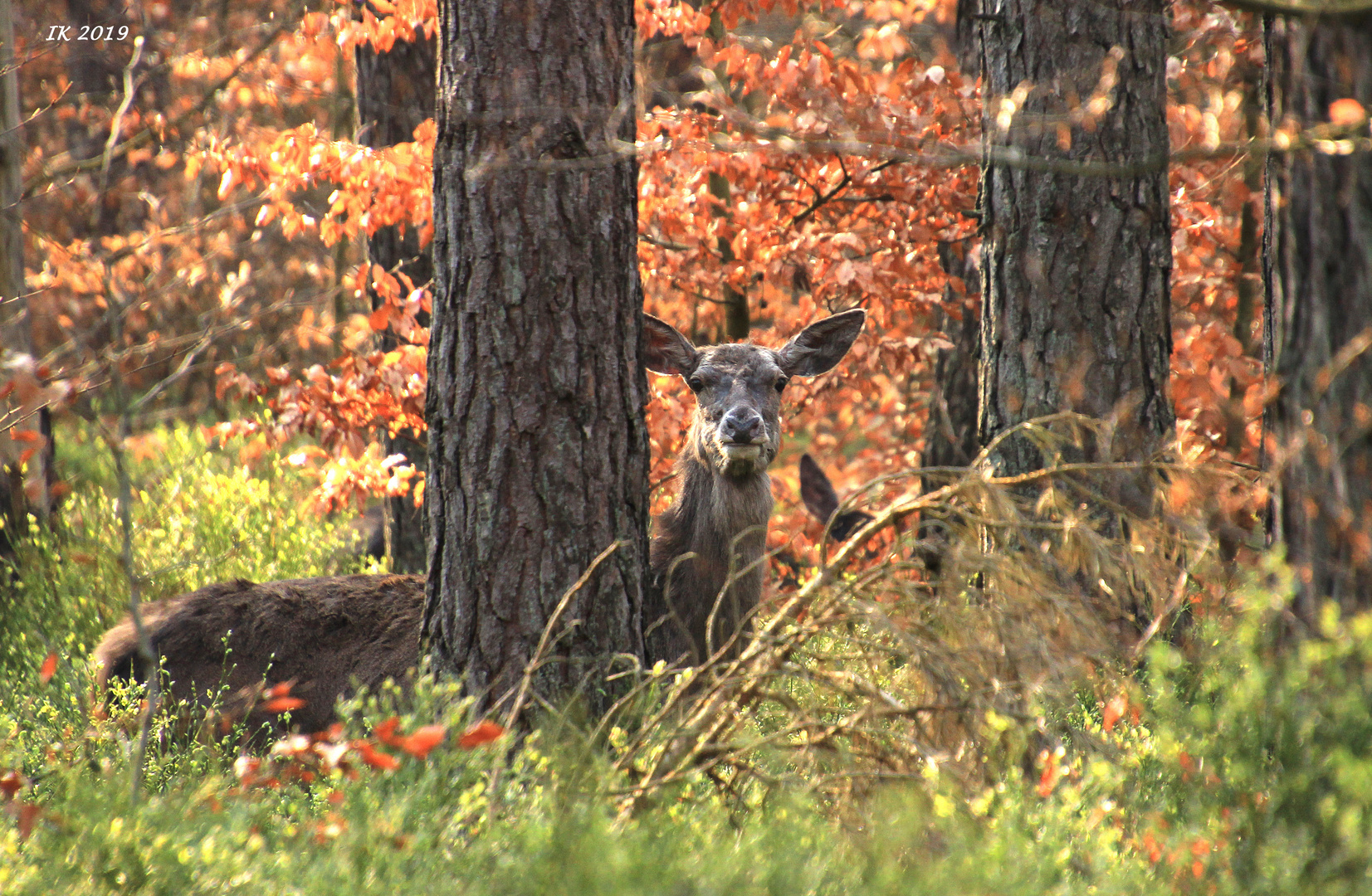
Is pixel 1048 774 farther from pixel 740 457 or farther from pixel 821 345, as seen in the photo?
pixel 821 345

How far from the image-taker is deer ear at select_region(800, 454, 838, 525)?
1019 cm

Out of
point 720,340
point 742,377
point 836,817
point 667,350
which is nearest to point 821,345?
point 742,377

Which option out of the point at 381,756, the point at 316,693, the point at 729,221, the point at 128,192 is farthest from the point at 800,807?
the point at 128,192

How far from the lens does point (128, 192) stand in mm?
19406

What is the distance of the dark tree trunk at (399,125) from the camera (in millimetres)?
9883

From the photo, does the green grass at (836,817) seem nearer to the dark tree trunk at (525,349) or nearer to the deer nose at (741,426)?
the dark tree trunk at (525,349)

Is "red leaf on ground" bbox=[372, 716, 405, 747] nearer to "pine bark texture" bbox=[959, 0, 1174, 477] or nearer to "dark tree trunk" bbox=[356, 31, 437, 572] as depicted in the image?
"pine bark texture" bbox=[959, 0, 1174, 477]

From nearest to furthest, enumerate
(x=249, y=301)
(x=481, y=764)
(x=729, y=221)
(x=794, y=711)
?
1. (x=794, y=711)
2. (x=481, y=764)
3. (x=729, y=221)
4. (x=249, y=301)

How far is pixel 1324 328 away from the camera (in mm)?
3754

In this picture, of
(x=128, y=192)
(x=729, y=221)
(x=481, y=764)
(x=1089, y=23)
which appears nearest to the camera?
(x=481, y=764)

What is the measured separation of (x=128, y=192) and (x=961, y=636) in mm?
18969

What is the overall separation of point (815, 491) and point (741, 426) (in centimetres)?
339

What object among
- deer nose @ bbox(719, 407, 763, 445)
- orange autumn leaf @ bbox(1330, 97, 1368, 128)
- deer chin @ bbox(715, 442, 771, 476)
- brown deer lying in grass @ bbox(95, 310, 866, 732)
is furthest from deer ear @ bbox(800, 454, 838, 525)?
orange autumn leaf @ bbox(1330, 97, 1368, 128)

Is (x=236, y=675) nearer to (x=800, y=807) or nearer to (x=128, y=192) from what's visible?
(x=800, y=807)
